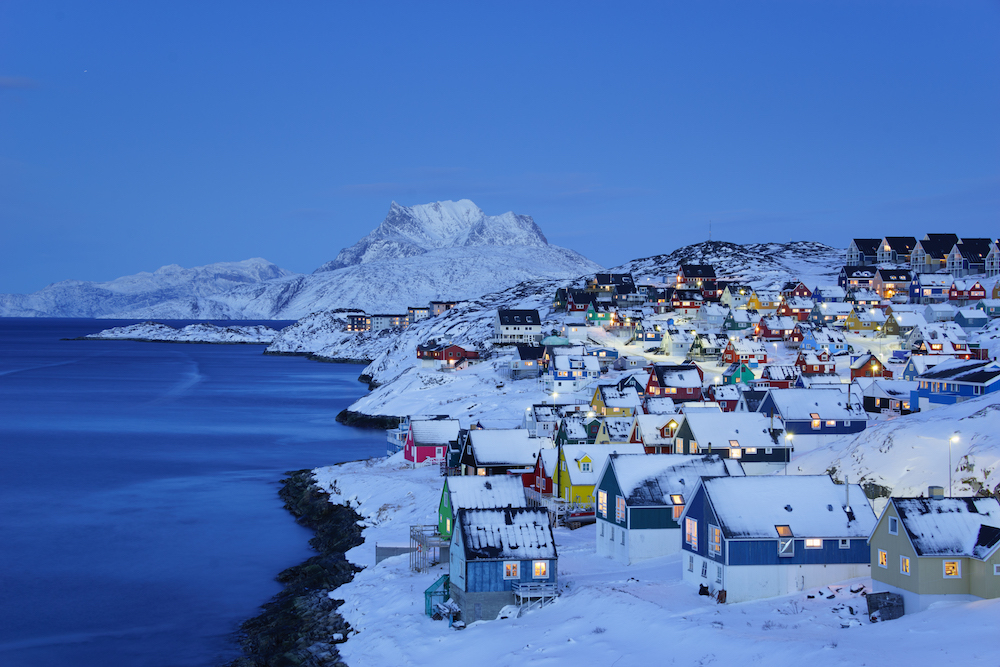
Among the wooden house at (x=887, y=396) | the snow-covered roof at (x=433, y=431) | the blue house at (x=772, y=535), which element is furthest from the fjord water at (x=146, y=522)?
the wooden house at (x=887, y=396)

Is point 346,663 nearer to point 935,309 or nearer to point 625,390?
point 625,390

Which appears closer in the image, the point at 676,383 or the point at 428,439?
the point at 428,439

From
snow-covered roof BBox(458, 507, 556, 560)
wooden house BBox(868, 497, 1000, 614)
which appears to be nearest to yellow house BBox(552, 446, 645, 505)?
snow-covered roof BBox(458, 507, 556, 560)

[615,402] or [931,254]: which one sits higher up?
[931,254]

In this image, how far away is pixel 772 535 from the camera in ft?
97.3

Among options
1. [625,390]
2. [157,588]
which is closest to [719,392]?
[625,390]

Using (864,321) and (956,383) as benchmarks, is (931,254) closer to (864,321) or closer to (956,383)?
(864,321)

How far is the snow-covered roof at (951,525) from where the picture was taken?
2605 cm

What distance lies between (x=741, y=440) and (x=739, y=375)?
38.4m

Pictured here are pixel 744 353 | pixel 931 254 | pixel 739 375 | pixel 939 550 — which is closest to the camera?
pixel 939 550

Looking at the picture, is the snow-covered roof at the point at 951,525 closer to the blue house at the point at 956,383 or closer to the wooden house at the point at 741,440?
the wooden house at the point at 741,440

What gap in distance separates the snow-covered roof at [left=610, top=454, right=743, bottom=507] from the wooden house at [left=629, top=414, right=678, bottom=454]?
17.7 meters

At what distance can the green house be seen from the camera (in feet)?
126

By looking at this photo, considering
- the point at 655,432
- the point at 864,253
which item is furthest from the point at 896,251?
the point at 655,432
